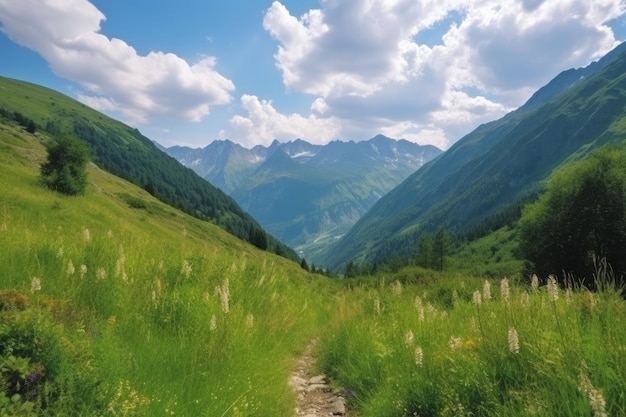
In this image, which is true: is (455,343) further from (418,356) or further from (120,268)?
(120,268)

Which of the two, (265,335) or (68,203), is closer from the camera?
(265,335)

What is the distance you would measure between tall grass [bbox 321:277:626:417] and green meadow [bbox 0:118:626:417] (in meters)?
0.02

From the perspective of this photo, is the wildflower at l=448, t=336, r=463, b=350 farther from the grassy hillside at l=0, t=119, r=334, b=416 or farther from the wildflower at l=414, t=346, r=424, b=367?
the grassy hillside at l=0, t=119, r=334, b=416

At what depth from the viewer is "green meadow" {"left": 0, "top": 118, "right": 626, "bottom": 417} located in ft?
13.2

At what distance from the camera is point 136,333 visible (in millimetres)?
6297

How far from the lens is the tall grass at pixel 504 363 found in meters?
3.88

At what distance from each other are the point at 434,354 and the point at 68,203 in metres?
45.8

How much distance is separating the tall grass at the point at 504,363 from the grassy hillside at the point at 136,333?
1507 mm

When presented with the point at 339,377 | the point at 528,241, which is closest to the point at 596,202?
the point at 528,241

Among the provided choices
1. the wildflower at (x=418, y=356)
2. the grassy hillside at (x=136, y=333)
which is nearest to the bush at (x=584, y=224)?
the grassy hillside at (x=136, y=333)

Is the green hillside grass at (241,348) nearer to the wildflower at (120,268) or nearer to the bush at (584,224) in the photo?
the wildflower at (120,268)

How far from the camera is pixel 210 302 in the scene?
24.8 feet

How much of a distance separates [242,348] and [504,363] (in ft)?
11.8

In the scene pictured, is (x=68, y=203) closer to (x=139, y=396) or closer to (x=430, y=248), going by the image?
(x=139, y=396)
